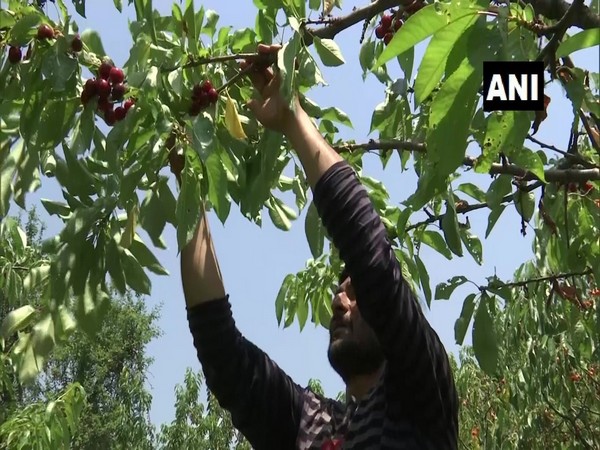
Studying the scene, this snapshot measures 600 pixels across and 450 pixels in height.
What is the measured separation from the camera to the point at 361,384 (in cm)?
172

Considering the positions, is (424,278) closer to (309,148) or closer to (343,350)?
(343,350)

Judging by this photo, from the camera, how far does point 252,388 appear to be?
1.78 metres

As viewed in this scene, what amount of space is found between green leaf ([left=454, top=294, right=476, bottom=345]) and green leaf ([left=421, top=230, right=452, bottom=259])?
36cm

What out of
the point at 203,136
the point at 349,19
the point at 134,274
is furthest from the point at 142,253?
the point at 349,19

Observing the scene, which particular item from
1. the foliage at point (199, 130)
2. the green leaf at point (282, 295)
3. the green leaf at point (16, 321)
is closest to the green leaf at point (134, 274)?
the foliage at point (199, 130)

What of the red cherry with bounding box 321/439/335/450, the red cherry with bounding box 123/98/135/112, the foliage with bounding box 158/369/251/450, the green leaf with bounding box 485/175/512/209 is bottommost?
the red cherry with bounding box 321/439/335/450

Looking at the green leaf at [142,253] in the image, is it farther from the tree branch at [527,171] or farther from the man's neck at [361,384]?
the tree branch at [527,171]

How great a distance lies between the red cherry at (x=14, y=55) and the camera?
161 cm

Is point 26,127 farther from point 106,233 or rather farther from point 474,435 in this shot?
point 474,435

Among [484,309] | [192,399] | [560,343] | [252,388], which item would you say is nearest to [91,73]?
[252,388]

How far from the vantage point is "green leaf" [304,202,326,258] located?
1.98m

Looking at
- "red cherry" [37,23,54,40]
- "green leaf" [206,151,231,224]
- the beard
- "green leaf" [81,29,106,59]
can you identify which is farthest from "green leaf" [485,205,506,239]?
"red cherry" [37,23,54,40]

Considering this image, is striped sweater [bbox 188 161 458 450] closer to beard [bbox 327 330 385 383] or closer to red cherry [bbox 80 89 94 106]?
beard [bbox 327 330 385 383]

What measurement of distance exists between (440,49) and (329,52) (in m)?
0.66
